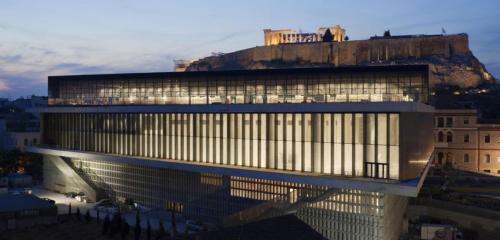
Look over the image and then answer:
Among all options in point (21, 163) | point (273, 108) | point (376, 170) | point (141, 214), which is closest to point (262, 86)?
point (273, 108)

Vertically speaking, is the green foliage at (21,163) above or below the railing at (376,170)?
below

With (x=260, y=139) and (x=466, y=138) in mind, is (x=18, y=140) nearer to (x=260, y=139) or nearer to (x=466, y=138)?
(x=260, y=139)

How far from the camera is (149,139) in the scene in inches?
1529

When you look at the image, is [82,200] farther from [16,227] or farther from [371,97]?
[371,97]

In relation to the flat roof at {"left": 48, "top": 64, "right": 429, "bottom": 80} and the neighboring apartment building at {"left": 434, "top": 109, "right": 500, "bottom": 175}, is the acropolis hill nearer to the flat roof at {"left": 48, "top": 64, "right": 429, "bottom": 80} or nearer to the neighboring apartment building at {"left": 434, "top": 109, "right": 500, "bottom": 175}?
the neighboring apartment building at {"left": 434, "top": 109, "right": 500, "bottom": 175}

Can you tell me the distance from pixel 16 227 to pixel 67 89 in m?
19.9

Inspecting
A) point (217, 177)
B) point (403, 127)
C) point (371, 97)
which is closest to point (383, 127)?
point (403, 127)

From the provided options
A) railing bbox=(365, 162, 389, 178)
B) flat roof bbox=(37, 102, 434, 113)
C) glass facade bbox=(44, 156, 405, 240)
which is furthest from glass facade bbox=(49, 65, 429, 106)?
glass facade bbox=(44, 156, 405, 240)

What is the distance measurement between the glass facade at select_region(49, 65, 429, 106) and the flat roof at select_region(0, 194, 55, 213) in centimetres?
1011

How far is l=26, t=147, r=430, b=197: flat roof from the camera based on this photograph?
80.2ft

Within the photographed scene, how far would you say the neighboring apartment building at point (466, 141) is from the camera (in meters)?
57.6

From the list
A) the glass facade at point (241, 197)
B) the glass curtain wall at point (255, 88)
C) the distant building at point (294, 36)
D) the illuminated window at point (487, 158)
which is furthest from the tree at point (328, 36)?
the glass facade at point (241, 197)

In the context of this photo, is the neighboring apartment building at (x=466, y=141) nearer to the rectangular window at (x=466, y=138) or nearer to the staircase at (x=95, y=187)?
the rectangular window at (x=466, y=138)

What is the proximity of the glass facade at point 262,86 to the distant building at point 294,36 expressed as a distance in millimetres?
92027
